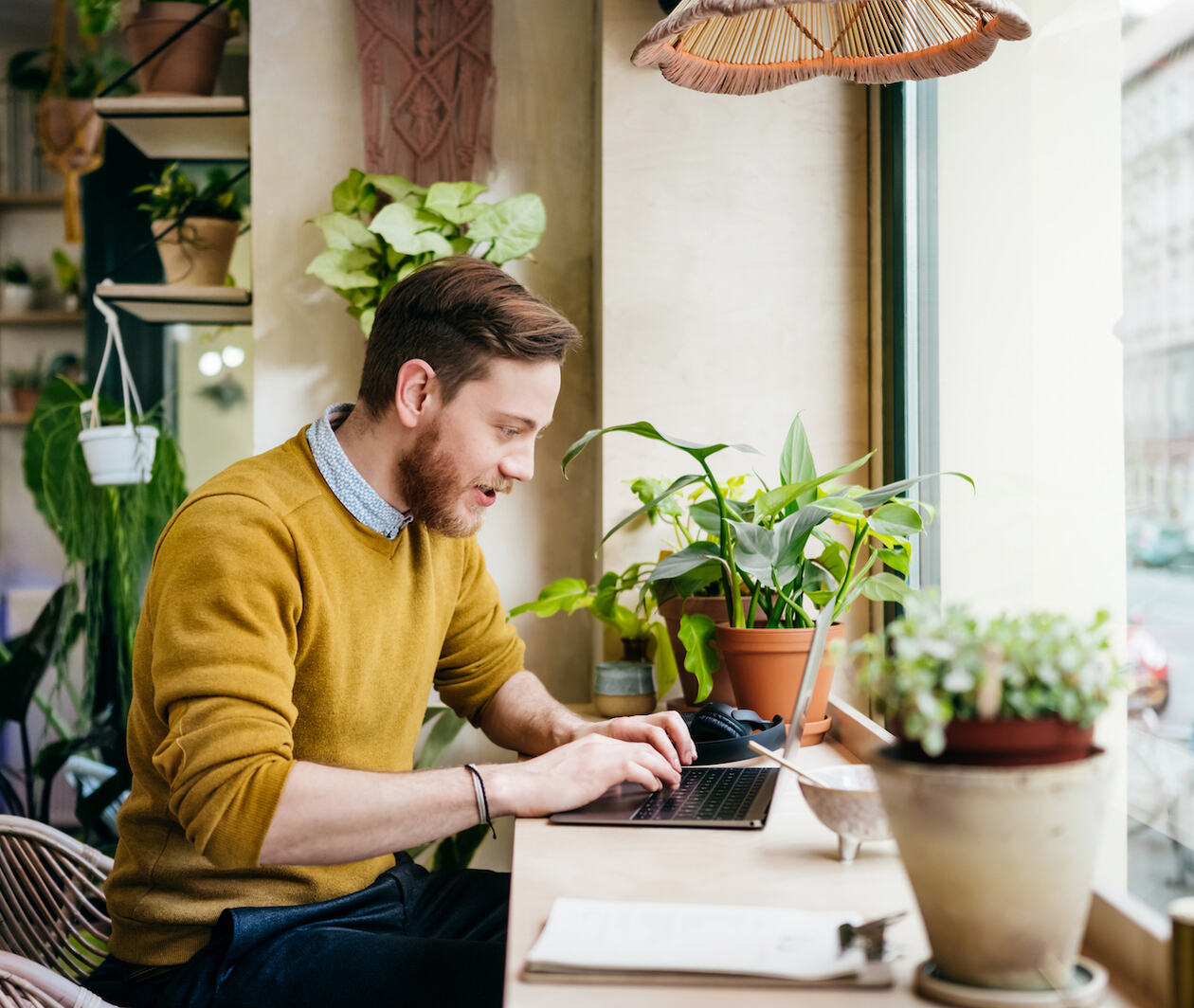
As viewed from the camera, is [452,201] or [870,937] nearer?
[870,937]

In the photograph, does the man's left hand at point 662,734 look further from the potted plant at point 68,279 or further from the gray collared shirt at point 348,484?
the potted plant at point 68,279

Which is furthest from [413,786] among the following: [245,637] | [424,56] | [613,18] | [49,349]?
[49,349]

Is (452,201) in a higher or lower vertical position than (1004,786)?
higher

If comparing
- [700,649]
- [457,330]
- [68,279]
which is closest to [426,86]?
[457,330]

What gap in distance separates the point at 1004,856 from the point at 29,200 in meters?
3.33

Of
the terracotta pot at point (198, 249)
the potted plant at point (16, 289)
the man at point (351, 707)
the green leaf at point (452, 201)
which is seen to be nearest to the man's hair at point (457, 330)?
the man at point (351, 707)

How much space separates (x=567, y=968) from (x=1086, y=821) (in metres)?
0.36

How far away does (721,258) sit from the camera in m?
1.93

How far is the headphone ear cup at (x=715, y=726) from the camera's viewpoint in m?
1.33

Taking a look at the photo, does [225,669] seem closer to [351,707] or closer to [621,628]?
[351,707]

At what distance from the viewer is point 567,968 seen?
2.32ft

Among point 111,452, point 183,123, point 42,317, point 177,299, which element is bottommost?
point 111,452

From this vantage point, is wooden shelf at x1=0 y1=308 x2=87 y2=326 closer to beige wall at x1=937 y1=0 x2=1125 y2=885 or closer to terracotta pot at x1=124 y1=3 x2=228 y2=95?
terracotta pot at x1=124 y1=3 x2=228 y2=95

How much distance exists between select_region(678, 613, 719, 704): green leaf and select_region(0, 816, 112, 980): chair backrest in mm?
871
